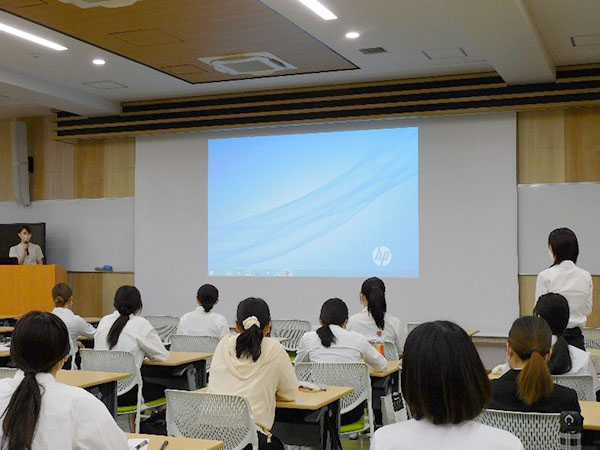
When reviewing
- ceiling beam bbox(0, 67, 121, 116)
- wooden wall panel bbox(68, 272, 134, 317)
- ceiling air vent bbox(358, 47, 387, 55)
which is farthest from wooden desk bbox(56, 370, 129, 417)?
wooden wall panel bbox(68, 272, 134, 317)

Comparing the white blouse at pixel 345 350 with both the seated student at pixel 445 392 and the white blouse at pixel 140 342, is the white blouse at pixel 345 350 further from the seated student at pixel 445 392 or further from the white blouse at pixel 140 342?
the seated student at pixel 445 392

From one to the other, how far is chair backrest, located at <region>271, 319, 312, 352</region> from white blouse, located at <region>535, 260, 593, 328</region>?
285 centimetres

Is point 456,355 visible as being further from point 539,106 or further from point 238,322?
point 539,106

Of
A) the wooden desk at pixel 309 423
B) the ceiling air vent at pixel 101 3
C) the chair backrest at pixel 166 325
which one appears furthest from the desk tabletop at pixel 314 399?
the chair backrest at pixel 166 325

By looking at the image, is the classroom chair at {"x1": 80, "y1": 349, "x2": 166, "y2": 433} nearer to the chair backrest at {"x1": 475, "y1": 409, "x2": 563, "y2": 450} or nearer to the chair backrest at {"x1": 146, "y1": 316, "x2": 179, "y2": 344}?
the chair backrest at {"x1": 146, "y1": 316, "x2": 179, "y2": 344}

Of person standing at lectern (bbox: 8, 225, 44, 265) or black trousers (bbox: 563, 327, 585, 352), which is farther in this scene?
person standing at lectern (bbox: 8, 225, 44, 265)

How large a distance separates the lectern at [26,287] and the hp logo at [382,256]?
4.21 metres

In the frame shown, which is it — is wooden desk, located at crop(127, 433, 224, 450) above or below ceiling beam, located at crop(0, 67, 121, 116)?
below

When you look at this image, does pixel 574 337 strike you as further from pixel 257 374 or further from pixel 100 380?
pixel 100 380

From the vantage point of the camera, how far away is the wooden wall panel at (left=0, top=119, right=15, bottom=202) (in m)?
11.7

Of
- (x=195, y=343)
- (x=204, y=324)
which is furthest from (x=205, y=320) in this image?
(x=195, y=343)

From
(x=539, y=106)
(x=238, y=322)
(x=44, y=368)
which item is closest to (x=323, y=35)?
(x=539, y=106)

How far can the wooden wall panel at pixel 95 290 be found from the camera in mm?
10812

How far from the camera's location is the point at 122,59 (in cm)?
812
